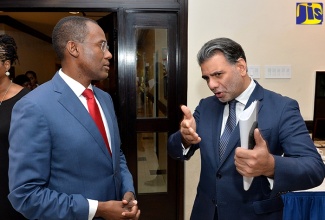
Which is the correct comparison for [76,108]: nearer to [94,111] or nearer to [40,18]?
[94,111]

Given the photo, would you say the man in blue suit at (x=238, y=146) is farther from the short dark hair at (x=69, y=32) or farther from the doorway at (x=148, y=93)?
the doorway at (x=148, y=93)

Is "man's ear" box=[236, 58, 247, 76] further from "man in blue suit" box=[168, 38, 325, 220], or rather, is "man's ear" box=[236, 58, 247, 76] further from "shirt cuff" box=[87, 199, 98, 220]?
"shirt cuff" box=[87, 199, 98, 220]

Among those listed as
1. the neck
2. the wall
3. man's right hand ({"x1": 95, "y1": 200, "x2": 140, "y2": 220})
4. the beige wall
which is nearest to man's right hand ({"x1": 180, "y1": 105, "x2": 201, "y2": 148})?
man's right hand ({"x1": 95, "y1": 200, "x2": 140, "y2": 220})

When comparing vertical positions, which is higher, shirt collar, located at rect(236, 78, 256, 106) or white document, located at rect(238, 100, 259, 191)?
shirt collar, located at rect(236, 78, 256, 106)

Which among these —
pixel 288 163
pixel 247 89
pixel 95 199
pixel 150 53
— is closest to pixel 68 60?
pixel 95 199

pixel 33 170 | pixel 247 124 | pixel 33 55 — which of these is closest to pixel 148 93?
pixel 33 170

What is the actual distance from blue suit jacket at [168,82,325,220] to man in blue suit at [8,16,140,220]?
38 cm

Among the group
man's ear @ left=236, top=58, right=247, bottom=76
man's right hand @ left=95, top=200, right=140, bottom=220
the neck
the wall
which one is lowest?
man's right hand @ left=95, top=200, right=140, bottom=220

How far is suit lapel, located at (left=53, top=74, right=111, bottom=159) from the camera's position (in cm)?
129

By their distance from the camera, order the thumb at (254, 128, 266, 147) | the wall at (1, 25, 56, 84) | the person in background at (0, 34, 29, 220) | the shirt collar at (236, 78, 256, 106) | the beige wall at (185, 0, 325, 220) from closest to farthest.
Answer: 1. the thumb at (254, 128, 266, 147)
2. the shirt collar at (236, 78, 256, 106)
3. the person in background at (0, 34, 29, 220)
4. the beige wall at (185, 0, 325, 220)
5. the wall at (1, 25, 56, 84)

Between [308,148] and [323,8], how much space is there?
2363mm

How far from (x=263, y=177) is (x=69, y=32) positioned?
103cm

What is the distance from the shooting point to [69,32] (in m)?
1.38

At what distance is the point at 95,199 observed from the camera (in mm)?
1345
